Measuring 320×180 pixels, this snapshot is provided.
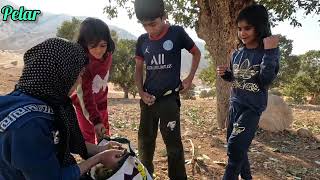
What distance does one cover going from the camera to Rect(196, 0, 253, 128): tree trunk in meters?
7.55

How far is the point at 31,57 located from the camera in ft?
7.44

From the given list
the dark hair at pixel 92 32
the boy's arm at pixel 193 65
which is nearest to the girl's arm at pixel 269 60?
the boy's arm at pixel 193 65

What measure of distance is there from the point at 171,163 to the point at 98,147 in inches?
51.0

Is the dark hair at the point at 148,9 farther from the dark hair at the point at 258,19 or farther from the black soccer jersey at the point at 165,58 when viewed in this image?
the dark hair at the point at 258,19

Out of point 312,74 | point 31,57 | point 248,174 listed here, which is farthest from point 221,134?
point 312,74

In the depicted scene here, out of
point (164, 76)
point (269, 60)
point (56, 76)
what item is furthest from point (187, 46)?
point (56, 76)

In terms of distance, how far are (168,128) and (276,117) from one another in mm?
5136

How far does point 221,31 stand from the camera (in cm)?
784

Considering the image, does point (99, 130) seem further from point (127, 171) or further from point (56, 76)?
point (56, 76)

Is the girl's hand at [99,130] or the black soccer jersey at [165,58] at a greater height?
the black soccer jersey at [165,58]

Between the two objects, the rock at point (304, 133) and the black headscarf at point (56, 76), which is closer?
the black headscarf at point (56, 76)

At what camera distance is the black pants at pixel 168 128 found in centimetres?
387

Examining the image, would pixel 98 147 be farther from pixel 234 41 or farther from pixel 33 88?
pixel 234 41

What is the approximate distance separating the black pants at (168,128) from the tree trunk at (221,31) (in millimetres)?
4033
